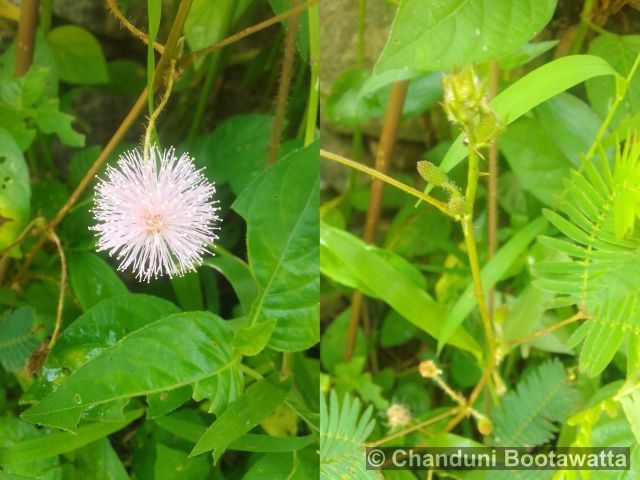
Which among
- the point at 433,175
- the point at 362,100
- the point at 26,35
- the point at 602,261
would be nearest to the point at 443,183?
the point at 433,175

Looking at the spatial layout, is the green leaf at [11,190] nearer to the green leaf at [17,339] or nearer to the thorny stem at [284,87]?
the green leaf at [17,339]

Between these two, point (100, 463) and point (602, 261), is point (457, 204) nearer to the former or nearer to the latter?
point (602, 261)

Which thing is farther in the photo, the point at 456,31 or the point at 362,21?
the point at 362,21


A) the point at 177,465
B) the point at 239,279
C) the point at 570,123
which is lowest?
the point at 177,465

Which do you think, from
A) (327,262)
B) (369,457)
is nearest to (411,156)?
(327,262)

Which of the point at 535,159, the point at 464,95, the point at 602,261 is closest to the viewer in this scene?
the point at 464,95

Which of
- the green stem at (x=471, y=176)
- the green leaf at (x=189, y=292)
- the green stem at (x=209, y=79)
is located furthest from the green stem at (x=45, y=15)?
the green stem at (x=471, y=176)

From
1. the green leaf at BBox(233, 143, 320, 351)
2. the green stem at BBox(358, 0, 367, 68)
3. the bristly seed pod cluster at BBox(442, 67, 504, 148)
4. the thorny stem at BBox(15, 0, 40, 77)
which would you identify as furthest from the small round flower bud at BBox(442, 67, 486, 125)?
the thorny stem at BBox(15, 0, 40, 77)

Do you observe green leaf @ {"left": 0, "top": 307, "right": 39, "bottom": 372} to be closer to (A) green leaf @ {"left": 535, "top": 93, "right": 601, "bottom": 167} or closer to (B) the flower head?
(B) the flower head
